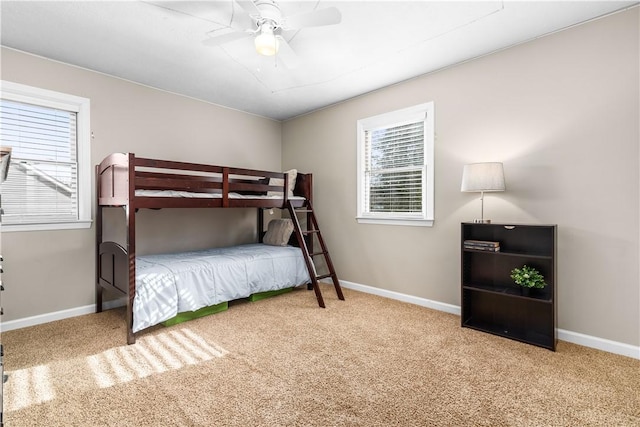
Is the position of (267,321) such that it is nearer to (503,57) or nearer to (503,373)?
(503,373)

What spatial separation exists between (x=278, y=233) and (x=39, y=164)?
2.55 meters

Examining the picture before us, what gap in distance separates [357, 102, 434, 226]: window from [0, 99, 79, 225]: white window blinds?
3096 mm

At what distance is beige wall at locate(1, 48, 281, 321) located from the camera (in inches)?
115

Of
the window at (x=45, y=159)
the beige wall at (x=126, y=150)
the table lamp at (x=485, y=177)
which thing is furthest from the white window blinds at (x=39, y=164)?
the table lamp at (x=485, y=177)

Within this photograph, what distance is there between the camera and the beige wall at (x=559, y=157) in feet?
7.66

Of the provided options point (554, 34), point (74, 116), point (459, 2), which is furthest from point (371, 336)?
point (74, 116)

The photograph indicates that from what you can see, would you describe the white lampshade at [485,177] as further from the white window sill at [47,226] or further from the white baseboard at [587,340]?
the white window sill at [47,226]

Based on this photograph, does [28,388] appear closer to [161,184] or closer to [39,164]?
[161,184]

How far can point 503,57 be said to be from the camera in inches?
113

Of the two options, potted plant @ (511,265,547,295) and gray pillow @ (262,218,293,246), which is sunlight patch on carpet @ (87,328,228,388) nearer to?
gray pillow @ (262,218,293,246)

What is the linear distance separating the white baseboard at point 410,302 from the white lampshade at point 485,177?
125cm

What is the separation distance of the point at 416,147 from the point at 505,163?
94cm

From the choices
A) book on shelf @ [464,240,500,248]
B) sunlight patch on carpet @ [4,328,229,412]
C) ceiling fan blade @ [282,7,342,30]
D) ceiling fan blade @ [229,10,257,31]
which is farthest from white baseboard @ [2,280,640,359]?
ceiling fan blade @ [229,10,257,31]

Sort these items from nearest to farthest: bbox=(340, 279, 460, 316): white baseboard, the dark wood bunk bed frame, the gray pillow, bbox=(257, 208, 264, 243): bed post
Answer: the dark wood bunk bed frame, bbox=(340, 279, 460, 316): white baseboard, the gray pillow, bbox=(257, 208, 264, 243): bed post
